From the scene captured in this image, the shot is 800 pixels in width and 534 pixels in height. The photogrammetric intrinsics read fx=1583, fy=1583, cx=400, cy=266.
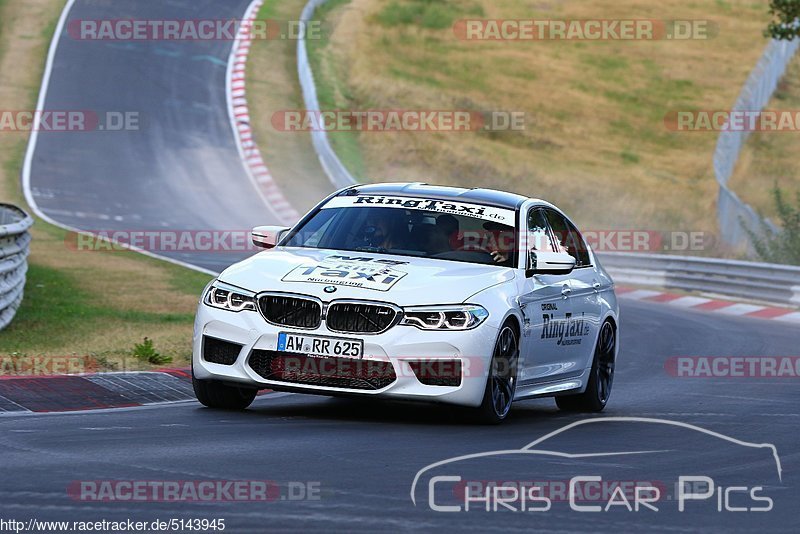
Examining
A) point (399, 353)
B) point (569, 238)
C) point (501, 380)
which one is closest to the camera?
point (399, 353)

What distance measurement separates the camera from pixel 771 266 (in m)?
25.6

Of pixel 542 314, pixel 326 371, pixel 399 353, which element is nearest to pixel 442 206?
pixel 542 314

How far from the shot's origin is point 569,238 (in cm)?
1209

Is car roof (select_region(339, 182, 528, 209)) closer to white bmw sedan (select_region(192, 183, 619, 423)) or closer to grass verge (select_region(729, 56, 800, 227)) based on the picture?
white bmw sedan (select_region(192, 183, 619, 423))

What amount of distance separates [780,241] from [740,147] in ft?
35.0

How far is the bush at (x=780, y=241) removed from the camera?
2891 centimetres

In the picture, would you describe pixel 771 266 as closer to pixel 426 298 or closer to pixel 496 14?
pixel 426 298

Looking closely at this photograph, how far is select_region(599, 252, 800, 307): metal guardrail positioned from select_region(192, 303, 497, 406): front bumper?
16.3 meters

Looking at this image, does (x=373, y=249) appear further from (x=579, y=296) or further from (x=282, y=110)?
(x=282, y=110)

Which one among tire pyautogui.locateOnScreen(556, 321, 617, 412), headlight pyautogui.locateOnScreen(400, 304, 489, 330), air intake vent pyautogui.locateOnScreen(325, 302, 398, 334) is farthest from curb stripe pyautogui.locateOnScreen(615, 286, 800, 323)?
air intake vent pyautogui.locateOnScreen(325, 302, 398, 334)

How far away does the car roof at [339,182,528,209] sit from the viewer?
37.1 ft

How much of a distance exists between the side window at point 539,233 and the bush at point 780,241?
17.7 metres

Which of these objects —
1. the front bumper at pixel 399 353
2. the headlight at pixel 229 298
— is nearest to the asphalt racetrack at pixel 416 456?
the front bumper at pixel 399 353

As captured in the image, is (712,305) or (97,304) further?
(712,305)
